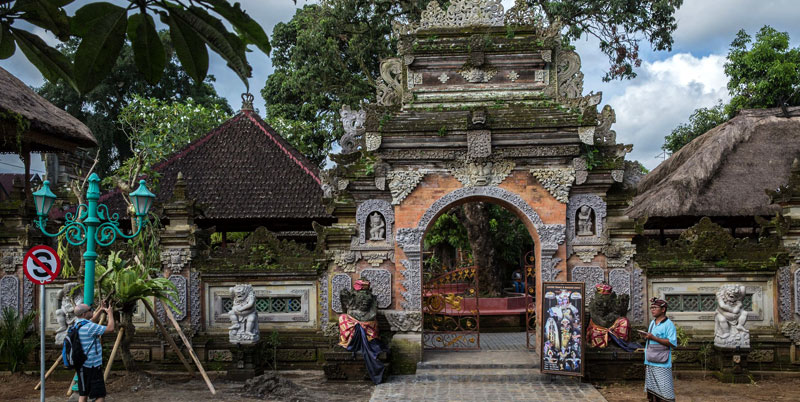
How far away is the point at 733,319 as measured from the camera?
907 cm

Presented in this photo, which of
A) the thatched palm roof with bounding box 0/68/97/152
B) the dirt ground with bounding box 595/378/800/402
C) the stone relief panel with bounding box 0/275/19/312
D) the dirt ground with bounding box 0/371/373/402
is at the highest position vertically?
the thatched palm roof with bounding box 0/68/97/152

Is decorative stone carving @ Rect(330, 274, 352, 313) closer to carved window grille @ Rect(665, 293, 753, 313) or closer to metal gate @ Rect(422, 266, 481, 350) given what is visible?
metal gate @ Rect(422, 266, 481, 350)

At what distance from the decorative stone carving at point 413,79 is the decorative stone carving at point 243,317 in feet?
13.5

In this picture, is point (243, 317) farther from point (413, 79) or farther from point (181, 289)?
point (413, 79)

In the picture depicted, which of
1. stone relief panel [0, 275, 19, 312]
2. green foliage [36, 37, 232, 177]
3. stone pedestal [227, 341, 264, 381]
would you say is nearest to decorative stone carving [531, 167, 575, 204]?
stone pedestal [227, 341, 264, 381]

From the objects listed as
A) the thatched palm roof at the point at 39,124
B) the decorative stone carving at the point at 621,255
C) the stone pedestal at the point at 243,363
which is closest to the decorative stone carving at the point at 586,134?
the decorative stone carving at the point at 621,255

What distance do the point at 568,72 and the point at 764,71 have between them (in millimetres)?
11631

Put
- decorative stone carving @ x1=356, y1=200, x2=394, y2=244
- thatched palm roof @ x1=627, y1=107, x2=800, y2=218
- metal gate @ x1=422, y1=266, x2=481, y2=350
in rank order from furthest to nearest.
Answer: thatched palm roof @ x1=627, y1=107, x2=800, y2=218
metal gate @ x1=422, y1=266, x2=481, y2=350
decorative stone carving @ x1=356, y1=200, x2=394, y2=244

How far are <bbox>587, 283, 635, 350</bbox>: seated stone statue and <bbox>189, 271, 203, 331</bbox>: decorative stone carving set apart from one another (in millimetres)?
6047

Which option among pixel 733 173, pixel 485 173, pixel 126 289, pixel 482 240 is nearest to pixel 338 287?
pixel 485 173

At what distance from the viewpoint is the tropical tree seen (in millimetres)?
8727

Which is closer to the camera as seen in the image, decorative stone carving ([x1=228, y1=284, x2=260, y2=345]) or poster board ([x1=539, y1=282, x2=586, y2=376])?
poster board ([x1=539, y1=282, x2=586, y2=376])

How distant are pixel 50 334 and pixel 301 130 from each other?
39.5 feet

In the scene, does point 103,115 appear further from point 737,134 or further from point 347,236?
point 737,134
